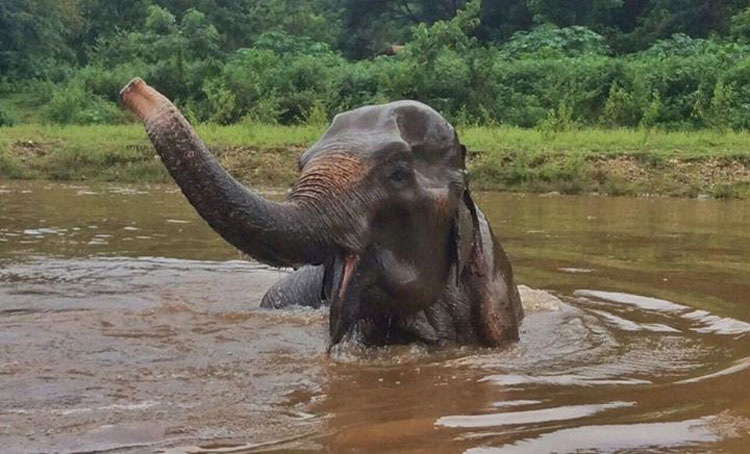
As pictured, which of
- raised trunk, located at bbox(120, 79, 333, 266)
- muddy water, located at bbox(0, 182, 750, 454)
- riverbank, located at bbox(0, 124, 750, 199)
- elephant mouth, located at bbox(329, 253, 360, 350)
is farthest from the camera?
riverbank, located at bbox(0, 124, 750, 199)

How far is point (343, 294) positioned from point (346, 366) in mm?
365

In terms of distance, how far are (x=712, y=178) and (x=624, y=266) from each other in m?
7.90

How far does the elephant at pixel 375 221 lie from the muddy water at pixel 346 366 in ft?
0.60

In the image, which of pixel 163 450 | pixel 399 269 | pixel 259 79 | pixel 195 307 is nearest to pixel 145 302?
pixel 195 307

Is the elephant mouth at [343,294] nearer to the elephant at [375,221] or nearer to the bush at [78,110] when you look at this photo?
the elephant at [375,221]

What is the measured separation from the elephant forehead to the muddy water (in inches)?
33.1

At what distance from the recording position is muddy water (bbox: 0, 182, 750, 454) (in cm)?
338

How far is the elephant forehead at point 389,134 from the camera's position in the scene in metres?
4.40

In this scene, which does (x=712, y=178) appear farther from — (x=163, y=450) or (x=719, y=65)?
(x=163, y=450)

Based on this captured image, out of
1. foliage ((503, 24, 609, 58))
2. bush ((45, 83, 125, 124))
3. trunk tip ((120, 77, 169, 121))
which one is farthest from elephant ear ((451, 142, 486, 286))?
foliage ((503, 24, 609, 58))

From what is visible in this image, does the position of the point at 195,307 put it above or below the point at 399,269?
below

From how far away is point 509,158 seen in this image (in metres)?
16.7

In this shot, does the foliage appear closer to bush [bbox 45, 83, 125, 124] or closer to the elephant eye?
bush [bbox 45, 83, 125, 124]

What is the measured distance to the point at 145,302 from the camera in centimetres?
640
